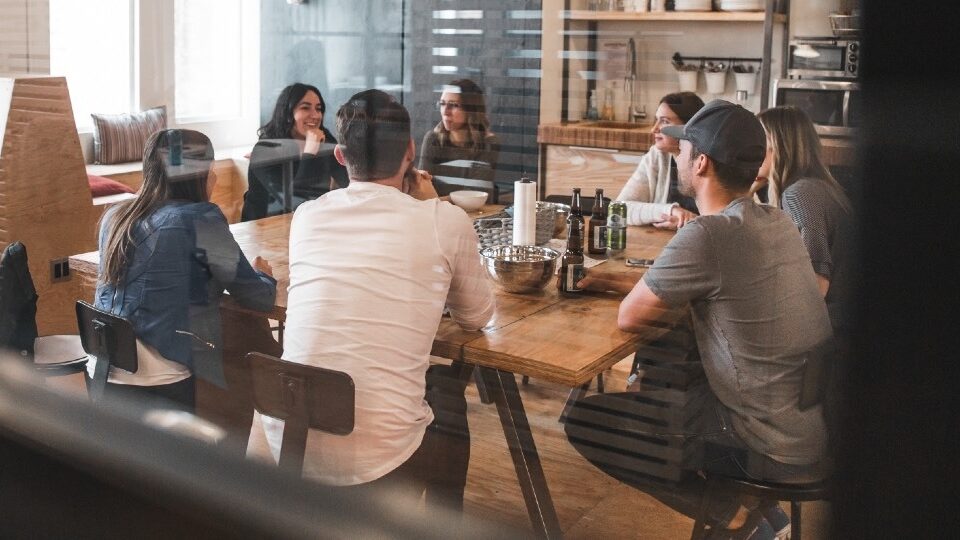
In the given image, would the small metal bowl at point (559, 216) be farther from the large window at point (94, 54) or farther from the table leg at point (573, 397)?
the large window at point (94, 54)

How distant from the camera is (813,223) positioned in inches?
14.6

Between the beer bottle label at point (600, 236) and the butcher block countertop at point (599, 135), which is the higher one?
the butcher block countertop at point (599, 135)

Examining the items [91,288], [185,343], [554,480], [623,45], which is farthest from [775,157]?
[91,288]

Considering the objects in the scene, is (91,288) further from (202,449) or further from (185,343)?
(202,449)

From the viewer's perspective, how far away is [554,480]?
1.77 ft

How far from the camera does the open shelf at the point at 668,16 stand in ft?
1.39

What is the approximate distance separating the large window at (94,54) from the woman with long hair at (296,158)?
11cm

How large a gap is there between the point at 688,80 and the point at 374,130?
21 cm

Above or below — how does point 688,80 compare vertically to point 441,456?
above

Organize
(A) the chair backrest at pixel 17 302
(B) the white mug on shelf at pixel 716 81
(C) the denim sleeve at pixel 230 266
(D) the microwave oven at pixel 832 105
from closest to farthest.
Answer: (D) the microwave oven at pixel 832 105 → (B) the white mug on shelf at pixel 716 81 → (C) the denim sleeve at pixel 230 266 → (A) the chair backrest at pixel 17 302

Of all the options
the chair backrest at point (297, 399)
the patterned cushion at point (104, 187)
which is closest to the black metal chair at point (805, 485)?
the chair backrest at point (297, 399)

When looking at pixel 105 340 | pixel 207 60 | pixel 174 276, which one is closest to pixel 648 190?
pixel 207 60

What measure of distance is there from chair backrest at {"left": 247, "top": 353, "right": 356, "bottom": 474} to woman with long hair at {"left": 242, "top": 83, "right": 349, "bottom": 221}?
114mm

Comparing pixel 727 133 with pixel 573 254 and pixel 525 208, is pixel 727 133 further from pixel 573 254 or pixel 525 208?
pixel 573 254
